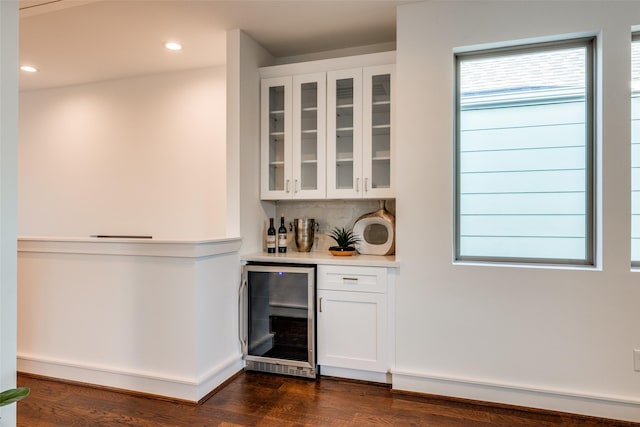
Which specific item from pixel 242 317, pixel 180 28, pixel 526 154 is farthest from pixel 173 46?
pixel 526 154


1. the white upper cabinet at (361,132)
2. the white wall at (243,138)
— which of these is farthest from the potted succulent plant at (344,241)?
the white wall at (243,138)

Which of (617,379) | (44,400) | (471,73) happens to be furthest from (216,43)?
(617,379)

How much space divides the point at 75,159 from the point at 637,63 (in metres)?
5.07

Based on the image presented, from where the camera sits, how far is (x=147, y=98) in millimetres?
3947

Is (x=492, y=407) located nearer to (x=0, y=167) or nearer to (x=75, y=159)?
(x=0, y=167)

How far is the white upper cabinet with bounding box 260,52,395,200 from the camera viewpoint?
9.40 feet

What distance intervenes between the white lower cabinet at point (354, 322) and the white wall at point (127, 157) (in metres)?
1.50

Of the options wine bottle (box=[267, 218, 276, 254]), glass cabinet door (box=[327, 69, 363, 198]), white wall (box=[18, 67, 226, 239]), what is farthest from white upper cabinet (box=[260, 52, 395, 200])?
white wall (box=[18, 67, 226, 239])

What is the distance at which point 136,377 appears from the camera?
251cm

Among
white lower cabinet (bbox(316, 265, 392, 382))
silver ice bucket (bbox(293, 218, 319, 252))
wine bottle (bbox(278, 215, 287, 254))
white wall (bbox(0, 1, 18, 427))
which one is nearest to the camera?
white wall (bbox(0, 1, 18, 427))

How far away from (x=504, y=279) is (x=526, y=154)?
81 centimetres

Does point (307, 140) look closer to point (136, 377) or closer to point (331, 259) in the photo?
point (331, 259)

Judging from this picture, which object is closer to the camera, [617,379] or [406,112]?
[617,379]

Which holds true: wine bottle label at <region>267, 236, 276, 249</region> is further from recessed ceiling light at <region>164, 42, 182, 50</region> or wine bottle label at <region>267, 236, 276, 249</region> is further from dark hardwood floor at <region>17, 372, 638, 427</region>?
recessed ceiling light at <region>164, 42, 182, 50</region>
